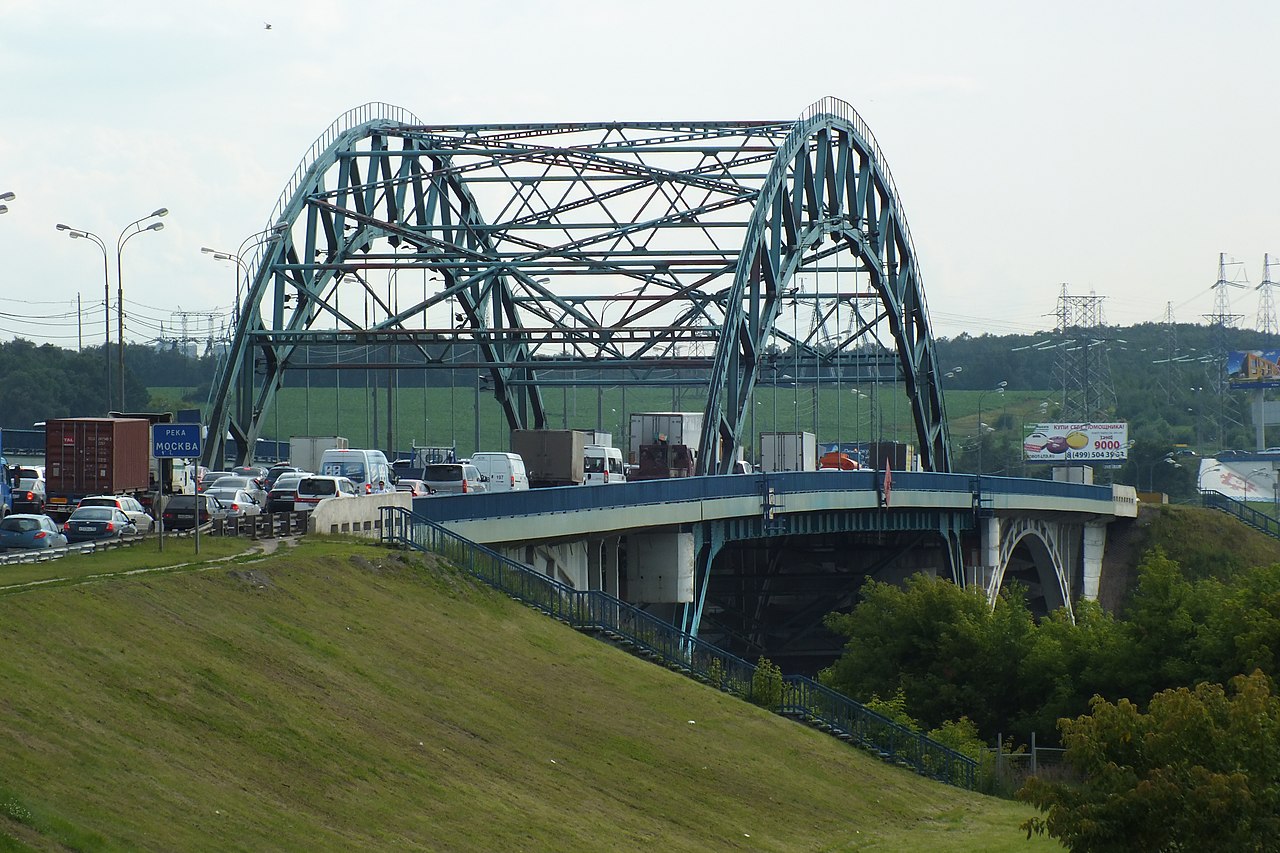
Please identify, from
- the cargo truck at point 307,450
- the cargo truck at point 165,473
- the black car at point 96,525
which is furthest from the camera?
the cargo truck at point 307,450

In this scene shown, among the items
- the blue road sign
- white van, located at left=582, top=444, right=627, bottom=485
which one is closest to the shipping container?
white van, located at left=582, top=444, right=627, bottom=485

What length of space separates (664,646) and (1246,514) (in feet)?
282

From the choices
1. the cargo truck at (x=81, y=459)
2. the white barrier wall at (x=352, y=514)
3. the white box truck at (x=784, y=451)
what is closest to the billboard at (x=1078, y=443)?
the white box truck at (x=784, y=451)

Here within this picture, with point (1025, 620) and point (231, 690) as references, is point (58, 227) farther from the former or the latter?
point (231, 690)

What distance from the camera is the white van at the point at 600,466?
250 feet

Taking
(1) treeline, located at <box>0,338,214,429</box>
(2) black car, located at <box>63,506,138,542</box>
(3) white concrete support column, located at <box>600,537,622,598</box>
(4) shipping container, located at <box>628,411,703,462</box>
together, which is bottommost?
(3) white concrete support column, located at <box>600,537,622,598</box>

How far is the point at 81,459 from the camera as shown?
5797cm

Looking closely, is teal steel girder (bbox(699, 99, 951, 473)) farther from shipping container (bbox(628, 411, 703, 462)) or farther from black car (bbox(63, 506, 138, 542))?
black car (bbox(63, 506, 138, 542))

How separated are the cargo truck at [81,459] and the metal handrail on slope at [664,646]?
2035 cm

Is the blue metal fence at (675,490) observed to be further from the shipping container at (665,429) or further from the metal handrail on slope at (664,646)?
the shipping container at (665,429)

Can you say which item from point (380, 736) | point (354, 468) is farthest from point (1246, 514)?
point (380, 736)

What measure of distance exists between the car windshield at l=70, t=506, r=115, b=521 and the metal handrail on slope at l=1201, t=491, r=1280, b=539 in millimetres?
83768

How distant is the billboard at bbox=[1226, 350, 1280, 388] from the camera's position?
175750 millimetres

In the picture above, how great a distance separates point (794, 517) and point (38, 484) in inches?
1090
